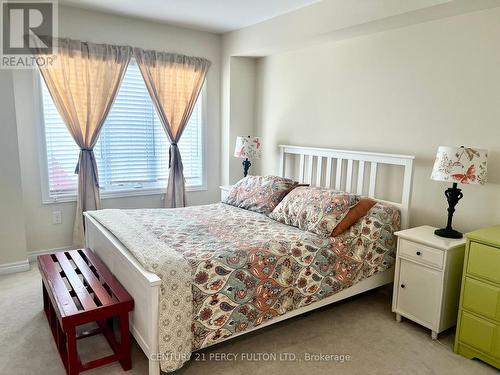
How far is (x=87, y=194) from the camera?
12.6ft

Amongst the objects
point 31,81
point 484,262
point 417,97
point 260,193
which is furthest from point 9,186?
point 484,262

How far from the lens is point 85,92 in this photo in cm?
374

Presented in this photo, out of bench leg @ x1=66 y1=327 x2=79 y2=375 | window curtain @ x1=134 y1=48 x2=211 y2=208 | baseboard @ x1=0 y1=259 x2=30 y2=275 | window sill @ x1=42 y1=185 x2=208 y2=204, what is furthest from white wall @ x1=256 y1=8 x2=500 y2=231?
baseboard @ x1=0 y1=259 x2=30 y2=275

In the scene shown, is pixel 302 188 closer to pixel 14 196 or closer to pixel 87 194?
pixel 87 194

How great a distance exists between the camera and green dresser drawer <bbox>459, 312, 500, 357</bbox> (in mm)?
2197

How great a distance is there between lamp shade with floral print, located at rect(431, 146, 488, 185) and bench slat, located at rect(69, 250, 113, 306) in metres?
2.23

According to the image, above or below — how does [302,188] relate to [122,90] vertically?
below

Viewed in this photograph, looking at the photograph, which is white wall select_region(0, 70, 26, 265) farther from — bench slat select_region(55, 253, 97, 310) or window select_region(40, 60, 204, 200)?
bench slat select_region(55, 253, 97, 310)

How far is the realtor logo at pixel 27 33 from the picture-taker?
3309mm

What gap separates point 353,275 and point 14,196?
3.02 metres

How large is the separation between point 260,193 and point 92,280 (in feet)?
5.24

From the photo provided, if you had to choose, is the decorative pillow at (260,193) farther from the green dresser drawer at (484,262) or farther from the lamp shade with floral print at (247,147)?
the green dresser drawer at (484,262)

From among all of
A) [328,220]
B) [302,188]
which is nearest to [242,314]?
[328,220]

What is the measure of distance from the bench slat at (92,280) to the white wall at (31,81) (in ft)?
3.88
